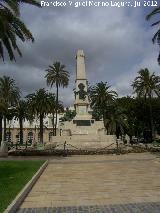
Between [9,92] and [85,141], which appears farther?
[9,92]

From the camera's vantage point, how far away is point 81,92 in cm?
4875

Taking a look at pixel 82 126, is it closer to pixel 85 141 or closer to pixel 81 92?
pixel 85 141

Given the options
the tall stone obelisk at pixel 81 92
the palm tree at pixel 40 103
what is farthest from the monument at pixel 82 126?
the palm tree at pixel 40 103

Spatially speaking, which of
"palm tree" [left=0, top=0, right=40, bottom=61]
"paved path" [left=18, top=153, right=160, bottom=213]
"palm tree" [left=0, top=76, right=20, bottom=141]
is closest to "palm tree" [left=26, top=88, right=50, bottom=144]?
"palm tree" [left=0, top=76, right=20, bottom=141]

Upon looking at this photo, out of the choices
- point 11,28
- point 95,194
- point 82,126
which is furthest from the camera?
point 82,126

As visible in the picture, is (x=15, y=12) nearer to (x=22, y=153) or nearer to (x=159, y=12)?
(x=159, y=12)

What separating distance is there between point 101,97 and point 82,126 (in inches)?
940

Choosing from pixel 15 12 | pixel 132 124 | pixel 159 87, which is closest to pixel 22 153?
pixel 15 12

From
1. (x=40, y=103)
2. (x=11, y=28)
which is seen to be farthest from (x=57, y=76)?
(x=11, y=28)

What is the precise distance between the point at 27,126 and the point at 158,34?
84.5 m

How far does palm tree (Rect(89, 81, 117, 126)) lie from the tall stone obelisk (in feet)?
70.0

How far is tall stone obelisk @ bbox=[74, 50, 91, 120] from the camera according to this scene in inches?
1907

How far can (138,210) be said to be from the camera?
8.57 m

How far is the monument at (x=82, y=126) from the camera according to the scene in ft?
145
